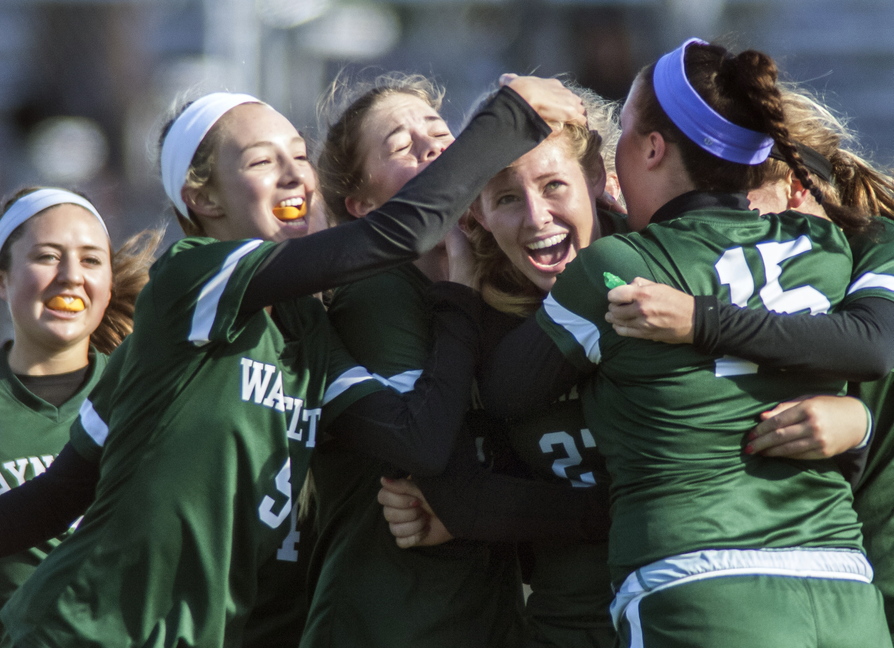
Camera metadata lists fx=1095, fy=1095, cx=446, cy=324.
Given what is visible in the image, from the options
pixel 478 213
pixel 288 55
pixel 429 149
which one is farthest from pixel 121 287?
pixel 288 55

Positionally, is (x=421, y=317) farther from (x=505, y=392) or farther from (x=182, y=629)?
(x=182, y=629)

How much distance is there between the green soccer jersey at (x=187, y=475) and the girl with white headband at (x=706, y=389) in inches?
20.6

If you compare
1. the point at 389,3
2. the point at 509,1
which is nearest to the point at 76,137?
the point at 389,3

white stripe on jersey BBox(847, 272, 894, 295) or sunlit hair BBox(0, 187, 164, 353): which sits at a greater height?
white stripe on jersey BBox(847, 272, 894, 295)

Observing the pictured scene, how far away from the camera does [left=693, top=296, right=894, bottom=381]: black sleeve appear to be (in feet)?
6.91

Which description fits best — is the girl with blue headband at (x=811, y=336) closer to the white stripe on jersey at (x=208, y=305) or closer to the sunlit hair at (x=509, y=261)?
the sunlit hair at (x=509, y=261)

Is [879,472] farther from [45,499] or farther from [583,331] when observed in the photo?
[45,499]

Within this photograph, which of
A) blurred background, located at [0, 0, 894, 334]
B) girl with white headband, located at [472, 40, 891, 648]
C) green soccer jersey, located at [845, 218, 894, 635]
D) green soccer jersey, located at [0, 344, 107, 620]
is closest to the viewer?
girl with white headband, located at [472, 40, 891, 648]

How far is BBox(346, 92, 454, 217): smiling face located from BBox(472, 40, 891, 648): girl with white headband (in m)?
0.70

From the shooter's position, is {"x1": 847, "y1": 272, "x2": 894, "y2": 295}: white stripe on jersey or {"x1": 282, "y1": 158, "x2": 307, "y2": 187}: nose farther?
{"x1": 282, "y1": 158, "x2": 307, "y2": 187}: nose

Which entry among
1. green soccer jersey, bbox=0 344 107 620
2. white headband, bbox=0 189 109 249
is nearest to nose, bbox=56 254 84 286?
white headband, bbox=0 189 109 249

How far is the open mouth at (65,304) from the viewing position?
11.7 ft

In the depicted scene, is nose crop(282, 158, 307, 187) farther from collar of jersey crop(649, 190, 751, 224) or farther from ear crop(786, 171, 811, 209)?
ear crop(786, 171, 811, 209)

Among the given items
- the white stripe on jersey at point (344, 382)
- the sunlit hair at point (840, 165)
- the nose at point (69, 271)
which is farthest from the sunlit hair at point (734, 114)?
the nose at point (69, 271)
